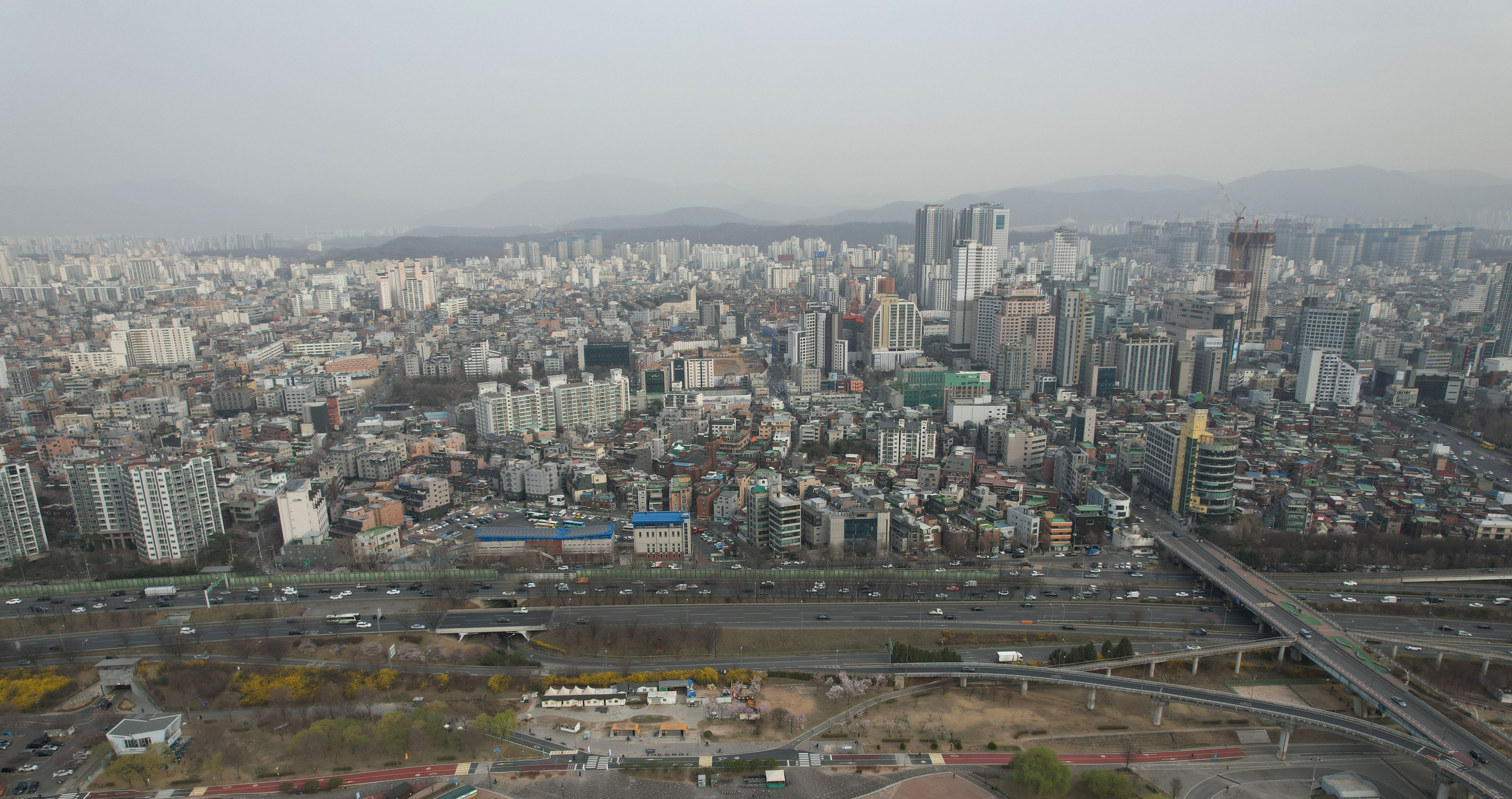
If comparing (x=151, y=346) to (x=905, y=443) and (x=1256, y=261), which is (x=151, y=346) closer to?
(x=905, y=443)

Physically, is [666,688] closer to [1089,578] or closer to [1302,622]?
[1089,578]

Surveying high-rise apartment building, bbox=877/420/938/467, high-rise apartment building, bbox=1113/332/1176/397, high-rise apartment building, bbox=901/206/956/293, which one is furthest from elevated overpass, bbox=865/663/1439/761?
high-rise apartment building, bbox=901/206/956/293

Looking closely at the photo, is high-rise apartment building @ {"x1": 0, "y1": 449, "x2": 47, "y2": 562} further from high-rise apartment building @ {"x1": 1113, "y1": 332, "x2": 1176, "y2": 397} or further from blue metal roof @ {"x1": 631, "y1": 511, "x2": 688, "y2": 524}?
high-rise apartment building @ {"x1": 1113, "y1": 332, "x2": 1176, "y2": 397}

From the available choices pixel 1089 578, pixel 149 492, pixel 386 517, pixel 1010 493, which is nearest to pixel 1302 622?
pixel 1089 578

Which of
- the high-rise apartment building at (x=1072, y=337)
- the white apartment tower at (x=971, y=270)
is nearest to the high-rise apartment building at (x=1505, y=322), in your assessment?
the high-rise apartment building at (x=1072, y=337)

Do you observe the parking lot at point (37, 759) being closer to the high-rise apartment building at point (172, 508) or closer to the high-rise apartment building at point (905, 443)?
the high-rise apartment building at point (172, 508)

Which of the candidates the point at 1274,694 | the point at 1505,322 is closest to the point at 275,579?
the point at 1274,694
